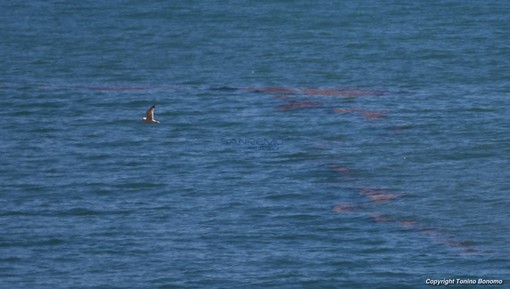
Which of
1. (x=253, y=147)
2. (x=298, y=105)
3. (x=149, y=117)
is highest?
(x=149, y=117)

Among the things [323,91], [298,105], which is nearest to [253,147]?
[298,105]

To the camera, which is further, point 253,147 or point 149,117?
point 149,117

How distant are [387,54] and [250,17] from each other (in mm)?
16169

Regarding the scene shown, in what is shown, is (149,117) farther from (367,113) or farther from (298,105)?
(367,113)

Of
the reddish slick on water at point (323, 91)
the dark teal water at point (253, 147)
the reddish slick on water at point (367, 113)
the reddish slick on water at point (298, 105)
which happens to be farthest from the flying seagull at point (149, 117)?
the reddish slick on water at point (367, 113)

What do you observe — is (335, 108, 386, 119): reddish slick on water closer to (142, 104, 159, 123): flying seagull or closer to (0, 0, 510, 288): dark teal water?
(0, 0, 510, 288): dark teal water

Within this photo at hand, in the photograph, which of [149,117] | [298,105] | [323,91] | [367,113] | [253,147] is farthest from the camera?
[323,91]

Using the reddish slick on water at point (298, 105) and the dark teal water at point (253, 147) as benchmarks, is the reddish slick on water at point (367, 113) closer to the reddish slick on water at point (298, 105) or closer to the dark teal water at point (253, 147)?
the dark teal water at point (253, 147)

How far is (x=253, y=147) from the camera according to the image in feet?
214

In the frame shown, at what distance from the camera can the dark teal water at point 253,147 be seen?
161 feet

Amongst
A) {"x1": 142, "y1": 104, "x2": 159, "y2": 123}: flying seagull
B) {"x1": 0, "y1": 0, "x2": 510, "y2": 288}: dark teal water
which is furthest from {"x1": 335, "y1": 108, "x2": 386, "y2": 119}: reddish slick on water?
{"x1": 142, "y1": 104, "x2": 159, "y2": 123}: flying seagull

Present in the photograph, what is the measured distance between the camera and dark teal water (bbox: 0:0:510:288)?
4900cm

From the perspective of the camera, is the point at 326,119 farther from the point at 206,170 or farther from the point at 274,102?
the point at 206,170

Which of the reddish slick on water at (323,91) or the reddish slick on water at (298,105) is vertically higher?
the reddish slick on water at (323,91)
